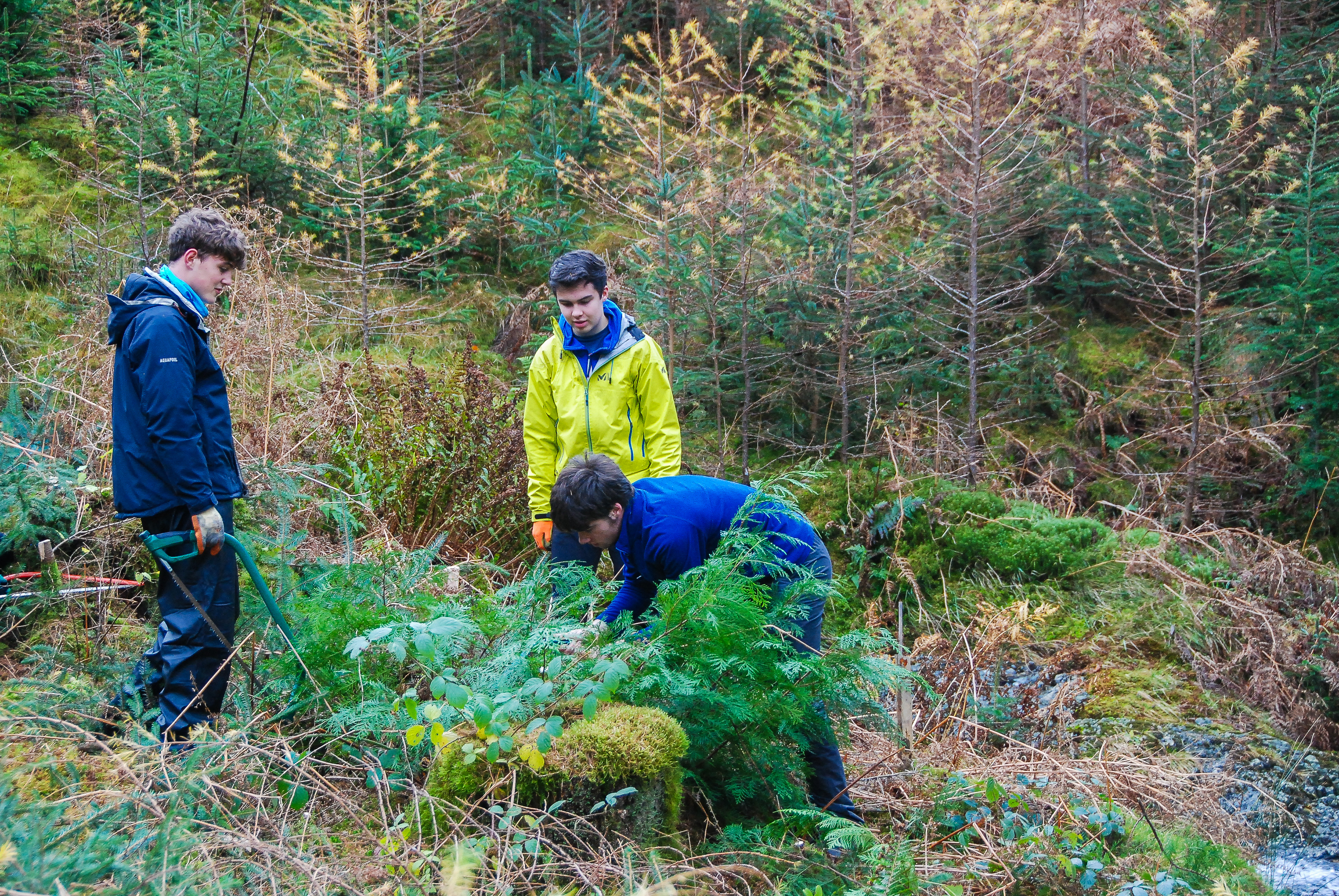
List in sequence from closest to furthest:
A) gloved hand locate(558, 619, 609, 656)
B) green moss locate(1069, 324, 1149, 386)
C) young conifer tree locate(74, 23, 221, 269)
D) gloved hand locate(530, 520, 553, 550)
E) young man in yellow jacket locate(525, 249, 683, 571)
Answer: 1. gloved hand locate(558, 619, 609, 656)
2. young man in yellow jacket locate(525, 249, 683, 571)
3. gloved hand locate(530, 520, 553, 550)
4. young conifer tree locate(74, 23, 221, 269)
5. green moss locate(1069, 324, 1149, 386)

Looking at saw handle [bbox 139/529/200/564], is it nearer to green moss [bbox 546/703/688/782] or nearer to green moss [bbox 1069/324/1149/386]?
green moss [bbox 546/703/688/782]

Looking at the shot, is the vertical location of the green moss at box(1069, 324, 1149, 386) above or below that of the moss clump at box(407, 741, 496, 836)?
above

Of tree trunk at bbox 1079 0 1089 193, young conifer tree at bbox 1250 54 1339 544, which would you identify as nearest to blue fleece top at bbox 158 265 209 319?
young conifer tree at bbox 1250 54 1339 544

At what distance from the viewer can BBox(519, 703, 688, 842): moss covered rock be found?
93.5 inches

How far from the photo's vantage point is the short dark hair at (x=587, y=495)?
278cm

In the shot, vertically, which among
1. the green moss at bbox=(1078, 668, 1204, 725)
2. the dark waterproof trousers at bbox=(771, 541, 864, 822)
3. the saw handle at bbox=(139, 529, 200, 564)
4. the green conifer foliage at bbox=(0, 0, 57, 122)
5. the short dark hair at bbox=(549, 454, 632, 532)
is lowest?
the green moss at bbox=(1078, 668, 1204, 725)

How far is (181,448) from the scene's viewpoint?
3004 mm

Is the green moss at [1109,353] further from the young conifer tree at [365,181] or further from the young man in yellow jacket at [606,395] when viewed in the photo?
the young man in yellow jacket at [606,395]

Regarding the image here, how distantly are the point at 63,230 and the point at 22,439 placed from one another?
4.83 metres

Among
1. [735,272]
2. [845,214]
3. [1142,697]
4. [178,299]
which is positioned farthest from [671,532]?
[845,214]

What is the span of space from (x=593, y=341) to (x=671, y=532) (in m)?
1.29

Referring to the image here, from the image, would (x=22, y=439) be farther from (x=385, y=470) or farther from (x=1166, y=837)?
(x=1166, y=837)

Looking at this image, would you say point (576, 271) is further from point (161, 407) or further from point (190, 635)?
point (190, 635)

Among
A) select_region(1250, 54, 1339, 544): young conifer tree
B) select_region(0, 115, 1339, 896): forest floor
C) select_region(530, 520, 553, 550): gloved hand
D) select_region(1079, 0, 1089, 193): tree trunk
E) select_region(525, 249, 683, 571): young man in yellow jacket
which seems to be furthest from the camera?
select_region(1079, 0, 1089, 193): tree trunk
